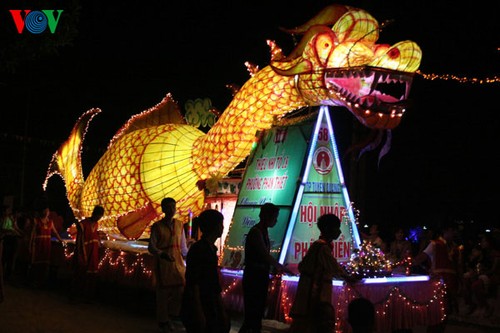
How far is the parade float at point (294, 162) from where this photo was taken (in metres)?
7.48

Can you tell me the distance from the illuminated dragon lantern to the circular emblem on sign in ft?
2.19

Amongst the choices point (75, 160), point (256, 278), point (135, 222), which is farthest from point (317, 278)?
point (75, 160)

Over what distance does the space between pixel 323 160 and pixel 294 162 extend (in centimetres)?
40

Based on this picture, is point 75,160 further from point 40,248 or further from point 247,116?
point 247,116

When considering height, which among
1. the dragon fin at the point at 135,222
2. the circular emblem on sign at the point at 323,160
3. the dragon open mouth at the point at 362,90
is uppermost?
the dragon open mouth at the point at 362,90

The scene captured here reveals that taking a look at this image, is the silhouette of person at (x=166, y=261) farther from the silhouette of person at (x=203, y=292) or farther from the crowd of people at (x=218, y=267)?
the silhouette of person at (x=203, y=292)

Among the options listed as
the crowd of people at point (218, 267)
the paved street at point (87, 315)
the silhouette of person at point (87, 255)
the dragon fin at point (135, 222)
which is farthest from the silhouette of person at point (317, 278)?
the silhouette of person at point (87, 255)

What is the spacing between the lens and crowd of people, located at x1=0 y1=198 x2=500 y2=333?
436 cm

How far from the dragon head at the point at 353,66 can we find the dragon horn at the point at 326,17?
1 cm

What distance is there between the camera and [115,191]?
35.8ft

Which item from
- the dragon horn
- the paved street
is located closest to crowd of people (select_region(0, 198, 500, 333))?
the paved street

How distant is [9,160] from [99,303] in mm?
16205

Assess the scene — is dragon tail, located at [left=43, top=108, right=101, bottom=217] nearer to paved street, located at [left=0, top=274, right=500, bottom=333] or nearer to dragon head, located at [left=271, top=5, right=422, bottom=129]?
paved street, located at [left=0, top=274, right=500, bottom=333]

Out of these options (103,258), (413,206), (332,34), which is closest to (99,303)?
(103,258)
